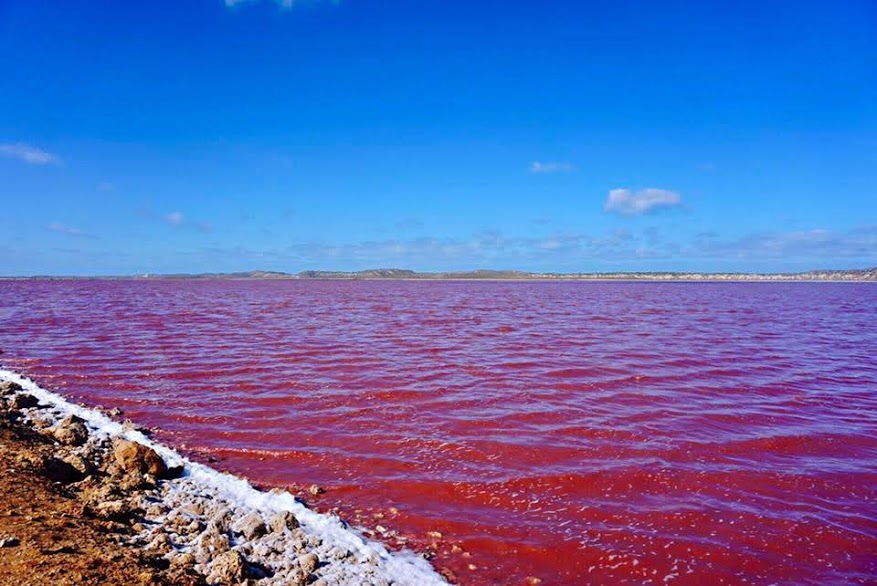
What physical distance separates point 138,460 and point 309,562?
2985mm

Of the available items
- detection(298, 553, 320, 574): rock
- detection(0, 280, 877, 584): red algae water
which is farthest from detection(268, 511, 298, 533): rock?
detection(0, 280, 877, 584): red algae water

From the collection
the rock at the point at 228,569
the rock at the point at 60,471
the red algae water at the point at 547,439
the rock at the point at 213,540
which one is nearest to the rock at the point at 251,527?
the rock at the point at 213,540

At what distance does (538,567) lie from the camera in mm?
4598

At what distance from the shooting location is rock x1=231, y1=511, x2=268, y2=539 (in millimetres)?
4707

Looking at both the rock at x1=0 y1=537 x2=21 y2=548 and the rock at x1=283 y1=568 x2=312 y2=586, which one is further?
the rock at x1=283 y1=568 x2=312 y2=586

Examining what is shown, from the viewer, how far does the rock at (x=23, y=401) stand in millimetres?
8463

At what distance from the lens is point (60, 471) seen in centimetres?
558

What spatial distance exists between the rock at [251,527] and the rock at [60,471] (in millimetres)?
2218

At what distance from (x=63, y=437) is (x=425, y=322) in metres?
18.1

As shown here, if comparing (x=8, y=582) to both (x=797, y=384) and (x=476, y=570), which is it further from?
(x=797, y=384)

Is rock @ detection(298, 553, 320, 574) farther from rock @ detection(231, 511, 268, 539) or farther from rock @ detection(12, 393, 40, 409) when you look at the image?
rock @ detection(12, 393, 40, 409)

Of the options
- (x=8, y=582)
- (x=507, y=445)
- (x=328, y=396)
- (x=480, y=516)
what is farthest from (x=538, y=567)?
(x=328, y=396)

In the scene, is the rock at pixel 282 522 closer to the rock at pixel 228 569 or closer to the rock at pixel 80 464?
the rock at pixel 228 569

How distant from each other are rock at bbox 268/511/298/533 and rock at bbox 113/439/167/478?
1.95 meters
